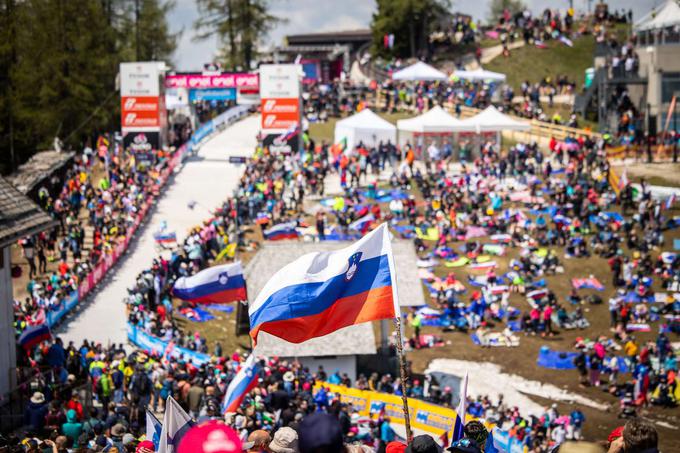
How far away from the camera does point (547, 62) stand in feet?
226

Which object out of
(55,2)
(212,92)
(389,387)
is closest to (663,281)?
(389,387)

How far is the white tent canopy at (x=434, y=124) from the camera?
48.4 m

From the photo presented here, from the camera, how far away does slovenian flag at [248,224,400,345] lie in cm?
1116

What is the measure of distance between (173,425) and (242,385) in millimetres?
8316

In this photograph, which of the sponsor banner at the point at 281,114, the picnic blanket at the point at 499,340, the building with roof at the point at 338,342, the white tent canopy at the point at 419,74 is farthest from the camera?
the white tent canopy at the point at 419,74

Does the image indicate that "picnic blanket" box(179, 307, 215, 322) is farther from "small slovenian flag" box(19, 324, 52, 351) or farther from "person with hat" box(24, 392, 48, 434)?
"person with hat" box(24, 392, 48, 434)

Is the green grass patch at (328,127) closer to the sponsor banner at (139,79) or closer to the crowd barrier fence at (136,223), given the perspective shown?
the crowd barrier fence at (136,223)

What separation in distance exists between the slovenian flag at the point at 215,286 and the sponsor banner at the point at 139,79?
97.4 ft

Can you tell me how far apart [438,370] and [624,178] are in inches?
622

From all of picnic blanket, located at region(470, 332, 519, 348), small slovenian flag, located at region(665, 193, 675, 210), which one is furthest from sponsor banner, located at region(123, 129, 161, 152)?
small slovenian flag, located at region(665, 193, 675, 210)

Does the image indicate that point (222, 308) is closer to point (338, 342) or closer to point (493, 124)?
point (338, 342)

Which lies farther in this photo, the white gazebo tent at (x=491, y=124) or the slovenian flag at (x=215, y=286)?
the white gazebo tent at (x=491, y=124)

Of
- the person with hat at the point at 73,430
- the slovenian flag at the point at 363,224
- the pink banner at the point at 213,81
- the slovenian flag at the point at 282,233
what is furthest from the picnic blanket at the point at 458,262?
the person with hat at the point at 73,430

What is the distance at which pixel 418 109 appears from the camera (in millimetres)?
58031
